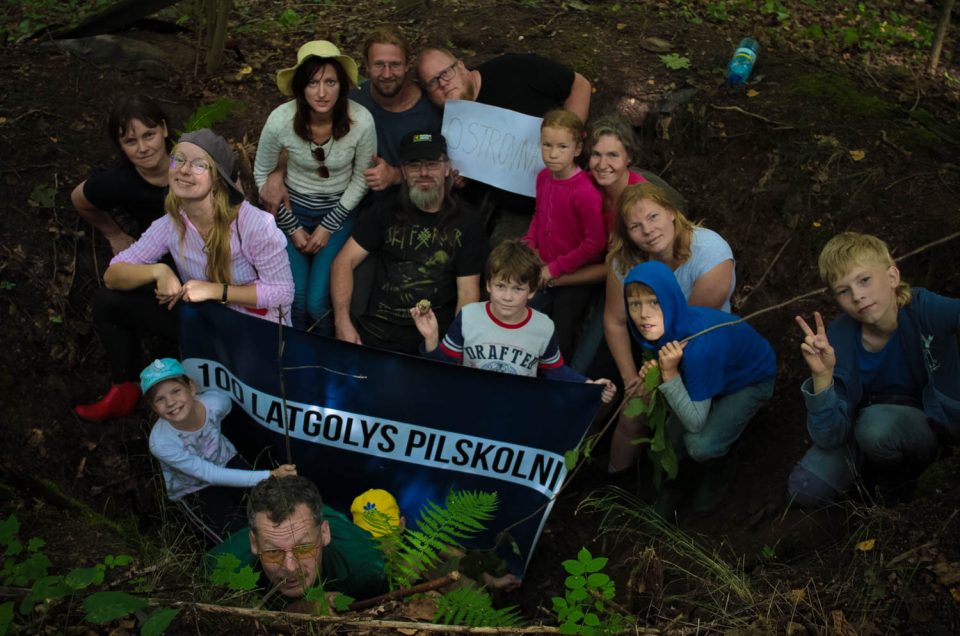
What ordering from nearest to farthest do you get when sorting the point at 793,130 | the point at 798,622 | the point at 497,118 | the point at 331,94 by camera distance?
the point at 798,622, the point at 331,94, the point at 497,118, the point at 793,130

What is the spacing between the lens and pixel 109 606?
3.19 metres

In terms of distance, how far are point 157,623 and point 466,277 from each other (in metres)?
3.00

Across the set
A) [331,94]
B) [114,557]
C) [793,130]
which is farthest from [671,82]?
[114,557]

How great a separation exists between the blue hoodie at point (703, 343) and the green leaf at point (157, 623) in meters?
2.69

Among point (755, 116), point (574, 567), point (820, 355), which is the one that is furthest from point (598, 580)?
point (755, 116)

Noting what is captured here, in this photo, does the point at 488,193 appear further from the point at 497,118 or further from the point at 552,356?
the point at 552,356

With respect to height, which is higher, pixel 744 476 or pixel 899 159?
pixel 899 159

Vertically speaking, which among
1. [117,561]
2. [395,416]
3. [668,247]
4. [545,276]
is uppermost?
[668,247]

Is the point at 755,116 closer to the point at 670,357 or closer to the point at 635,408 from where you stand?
the point at 670,357

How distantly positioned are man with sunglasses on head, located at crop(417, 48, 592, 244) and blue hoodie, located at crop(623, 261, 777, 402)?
196 centimetres

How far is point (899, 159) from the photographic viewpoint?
6.27m

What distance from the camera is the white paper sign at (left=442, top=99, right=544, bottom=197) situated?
622cm

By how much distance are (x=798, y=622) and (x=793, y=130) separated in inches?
164

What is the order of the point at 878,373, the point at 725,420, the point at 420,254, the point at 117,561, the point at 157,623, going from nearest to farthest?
the point at 157,623 < the point at 117,561 < the point at 878,373 < the point at 725,420 < the point at 420,254
